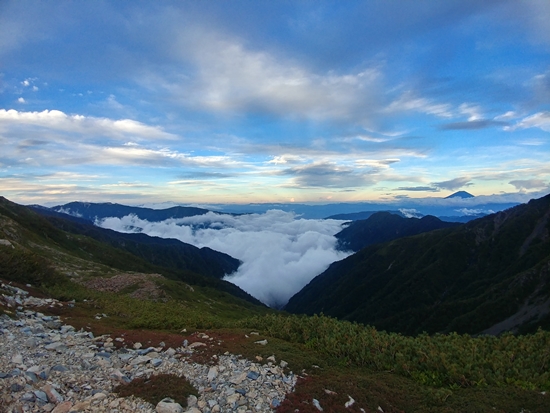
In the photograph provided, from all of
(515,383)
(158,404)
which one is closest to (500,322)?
(515,383)

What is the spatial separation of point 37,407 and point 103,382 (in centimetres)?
193

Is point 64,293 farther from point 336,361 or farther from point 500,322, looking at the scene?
point 500,322

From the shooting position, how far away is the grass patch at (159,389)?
980cm

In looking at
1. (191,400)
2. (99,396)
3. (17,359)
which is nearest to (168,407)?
(191,400)

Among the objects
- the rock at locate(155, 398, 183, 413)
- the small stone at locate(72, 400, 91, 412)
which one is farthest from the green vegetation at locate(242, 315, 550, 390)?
the small stone at locate(72, 400, 91, 412)

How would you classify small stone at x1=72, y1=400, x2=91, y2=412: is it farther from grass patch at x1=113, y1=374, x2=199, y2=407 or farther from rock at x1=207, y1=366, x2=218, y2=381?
rock at x1=207, y1=366, x2=218, y2=381

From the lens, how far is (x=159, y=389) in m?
10.2

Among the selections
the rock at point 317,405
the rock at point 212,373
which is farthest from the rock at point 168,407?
the rock at point 317,405

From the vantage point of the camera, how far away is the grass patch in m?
9.80

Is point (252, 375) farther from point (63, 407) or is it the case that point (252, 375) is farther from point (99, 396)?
point (63, 407)

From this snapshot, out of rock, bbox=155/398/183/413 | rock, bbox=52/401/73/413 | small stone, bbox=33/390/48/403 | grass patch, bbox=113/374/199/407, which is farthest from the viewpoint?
grass patch, bbox=113/374/199/407

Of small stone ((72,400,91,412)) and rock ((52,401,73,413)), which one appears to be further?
small stone ((72,400,91,412))

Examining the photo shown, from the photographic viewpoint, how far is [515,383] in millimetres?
13492

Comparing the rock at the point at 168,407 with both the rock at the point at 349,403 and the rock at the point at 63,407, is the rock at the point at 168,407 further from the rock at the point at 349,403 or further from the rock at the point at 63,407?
the rock at the point at 349,403
